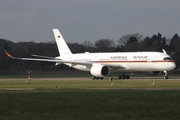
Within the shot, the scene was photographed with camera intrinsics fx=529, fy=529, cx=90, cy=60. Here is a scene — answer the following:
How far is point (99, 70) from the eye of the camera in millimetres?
65438

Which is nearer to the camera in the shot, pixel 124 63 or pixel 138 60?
pixel 138 60

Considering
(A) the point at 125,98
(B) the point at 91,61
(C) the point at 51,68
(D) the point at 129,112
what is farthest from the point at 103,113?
(C) the point at 51,68

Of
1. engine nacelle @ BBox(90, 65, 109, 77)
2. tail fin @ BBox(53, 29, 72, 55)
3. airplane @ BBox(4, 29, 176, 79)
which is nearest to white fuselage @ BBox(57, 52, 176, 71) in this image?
airplane @ BBox(4, 29, 176, 79)

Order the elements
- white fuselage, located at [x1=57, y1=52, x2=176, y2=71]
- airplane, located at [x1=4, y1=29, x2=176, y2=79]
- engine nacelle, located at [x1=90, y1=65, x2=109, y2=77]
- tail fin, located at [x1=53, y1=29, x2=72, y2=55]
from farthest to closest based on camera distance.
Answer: tail fin, located at [x1=53, y1=29, x2=72, y2=55], engine nacelle, located at [x1=90, y1=65, x2=109, y2=77], airplane, located at [x1=4, y1=29, x2=176, y2=79], white fuselage, located at [x1=57, y1=52, x2=176, y2=71]

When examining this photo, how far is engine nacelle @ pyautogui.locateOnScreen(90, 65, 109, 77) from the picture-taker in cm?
6550

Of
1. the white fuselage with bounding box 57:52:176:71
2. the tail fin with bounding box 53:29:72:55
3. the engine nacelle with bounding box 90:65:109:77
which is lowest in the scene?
the engine nacelle with bounding box 90:65:109:77

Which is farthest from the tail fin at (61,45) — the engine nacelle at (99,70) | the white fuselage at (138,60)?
Answer: the engine nacelle at (99,70)

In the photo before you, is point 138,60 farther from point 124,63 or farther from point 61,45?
point 61,45

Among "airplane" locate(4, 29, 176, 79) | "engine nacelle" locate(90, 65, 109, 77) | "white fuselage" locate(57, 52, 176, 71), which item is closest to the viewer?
"white fuselage" locate(57, 52, 176, 71)

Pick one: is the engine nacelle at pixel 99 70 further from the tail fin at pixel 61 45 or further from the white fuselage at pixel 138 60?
the tail fin at pixel 61 45

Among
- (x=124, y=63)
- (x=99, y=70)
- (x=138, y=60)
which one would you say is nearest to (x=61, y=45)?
(x=99, y=70)

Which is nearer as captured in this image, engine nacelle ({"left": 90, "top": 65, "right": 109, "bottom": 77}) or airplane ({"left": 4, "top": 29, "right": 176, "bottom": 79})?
airplane ({"left": 4, "top": 29, "right": 176, "bottom": 79})

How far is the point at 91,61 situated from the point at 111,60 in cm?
386

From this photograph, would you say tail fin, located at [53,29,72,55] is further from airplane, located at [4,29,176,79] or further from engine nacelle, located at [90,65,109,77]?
engine nacelle, located at [90,65,109,77]
